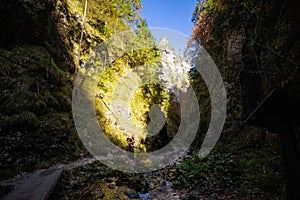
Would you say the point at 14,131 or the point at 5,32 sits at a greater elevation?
the point at 5,32

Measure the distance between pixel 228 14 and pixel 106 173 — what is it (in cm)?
925

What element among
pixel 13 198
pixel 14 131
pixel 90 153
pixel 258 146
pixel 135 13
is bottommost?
pixel 90 153

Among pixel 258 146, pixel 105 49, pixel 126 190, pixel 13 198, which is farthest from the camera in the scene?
pixel 105 49

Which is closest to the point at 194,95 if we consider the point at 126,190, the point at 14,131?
the point at 126,190

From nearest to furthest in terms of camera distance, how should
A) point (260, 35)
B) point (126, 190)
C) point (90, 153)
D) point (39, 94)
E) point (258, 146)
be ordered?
1. point (126, 190)
2. point (260, 35)
3. point (258, 146)
4. point (39, 94)
5. point (90, 153)

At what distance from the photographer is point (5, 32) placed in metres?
8.73

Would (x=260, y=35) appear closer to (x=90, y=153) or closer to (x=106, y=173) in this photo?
(x=106, y=173)

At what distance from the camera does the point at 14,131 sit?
245 inches

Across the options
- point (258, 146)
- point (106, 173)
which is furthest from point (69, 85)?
point (258, 146)

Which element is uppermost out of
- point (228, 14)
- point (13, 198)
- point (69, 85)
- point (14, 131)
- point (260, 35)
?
point (228, 14)

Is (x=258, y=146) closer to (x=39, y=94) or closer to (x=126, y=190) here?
(x=126, y=190)

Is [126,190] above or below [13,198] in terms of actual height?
below

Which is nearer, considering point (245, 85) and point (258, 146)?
point (258, 146)

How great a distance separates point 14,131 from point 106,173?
3.73m
